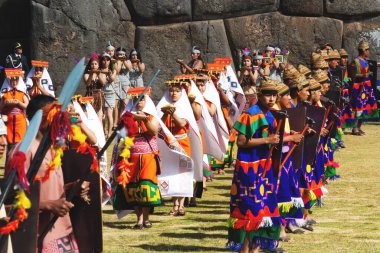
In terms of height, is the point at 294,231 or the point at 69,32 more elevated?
the point at 69,32

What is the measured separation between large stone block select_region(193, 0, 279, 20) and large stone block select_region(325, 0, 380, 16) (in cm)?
148

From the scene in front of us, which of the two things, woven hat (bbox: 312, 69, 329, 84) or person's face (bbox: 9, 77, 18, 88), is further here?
person's face (bbox: 9, 77, 18, 88)

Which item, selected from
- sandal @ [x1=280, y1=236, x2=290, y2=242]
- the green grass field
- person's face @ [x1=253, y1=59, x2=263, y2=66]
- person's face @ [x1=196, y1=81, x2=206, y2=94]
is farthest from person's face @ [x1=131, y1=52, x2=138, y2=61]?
sandal @ [x1=280, y1=236, x2=290, y2=242]

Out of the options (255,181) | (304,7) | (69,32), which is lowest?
(255,181)

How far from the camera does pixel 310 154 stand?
12.8 metres

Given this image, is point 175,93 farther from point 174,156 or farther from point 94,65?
point 94,65

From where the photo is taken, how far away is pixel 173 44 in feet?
91.3

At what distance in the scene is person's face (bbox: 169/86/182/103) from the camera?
46.5 feet

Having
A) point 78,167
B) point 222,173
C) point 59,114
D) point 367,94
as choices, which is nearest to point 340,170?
point 222,173

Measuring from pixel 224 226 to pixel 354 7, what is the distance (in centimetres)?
1598

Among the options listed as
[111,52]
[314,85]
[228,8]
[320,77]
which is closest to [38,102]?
[314,85]

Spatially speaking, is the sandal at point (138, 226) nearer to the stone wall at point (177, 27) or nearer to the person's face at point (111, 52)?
the person's face at point (111, 52)

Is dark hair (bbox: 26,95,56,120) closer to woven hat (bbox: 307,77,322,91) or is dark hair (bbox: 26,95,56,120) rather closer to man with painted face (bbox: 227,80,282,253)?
man with painted face (bbox: 227,80,282,253)

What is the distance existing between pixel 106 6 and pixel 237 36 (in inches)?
135
